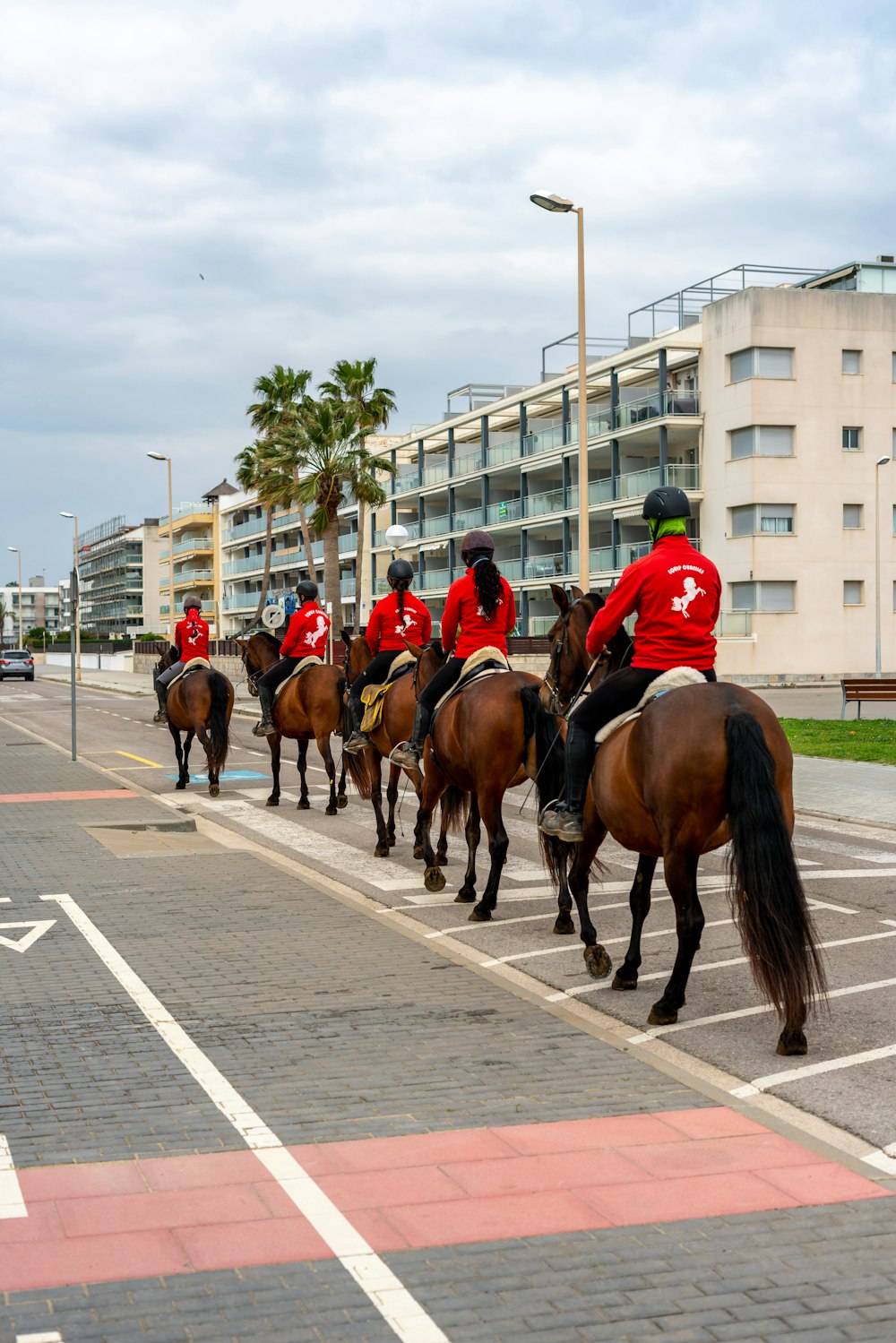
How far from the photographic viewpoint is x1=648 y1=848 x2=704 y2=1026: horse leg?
687 cm

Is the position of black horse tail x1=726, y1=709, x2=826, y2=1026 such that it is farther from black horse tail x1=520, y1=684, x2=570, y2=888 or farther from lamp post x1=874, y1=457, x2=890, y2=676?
lamp post x1=874, y1=457, x2=890, y2=676

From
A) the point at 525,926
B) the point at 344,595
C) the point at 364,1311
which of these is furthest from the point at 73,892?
the point at 344,595

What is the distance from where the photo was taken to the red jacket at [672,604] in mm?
7418

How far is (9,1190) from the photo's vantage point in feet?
15.6

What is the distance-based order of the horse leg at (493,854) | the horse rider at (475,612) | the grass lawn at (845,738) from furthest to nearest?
the grass lawn at (845,738), the horse rider at (475,612), the horse leg at (493,854)

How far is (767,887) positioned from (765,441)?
155 ft

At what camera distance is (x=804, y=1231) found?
14.4ft

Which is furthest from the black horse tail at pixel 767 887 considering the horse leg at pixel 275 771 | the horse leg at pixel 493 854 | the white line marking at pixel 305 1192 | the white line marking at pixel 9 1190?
the horse leg at pixel 275 771

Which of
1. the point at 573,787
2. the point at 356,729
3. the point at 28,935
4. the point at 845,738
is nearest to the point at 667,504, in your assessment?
the point at 573,787

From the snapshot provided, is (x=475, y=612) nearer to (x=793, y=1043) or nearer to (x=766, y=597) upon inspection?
(x=793, y=1043)

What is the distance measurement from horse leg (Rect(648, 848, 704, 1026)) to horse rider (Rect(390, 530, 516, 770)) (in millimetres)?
3640

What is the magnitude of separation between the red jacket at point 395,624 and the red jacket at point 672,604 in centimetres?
608

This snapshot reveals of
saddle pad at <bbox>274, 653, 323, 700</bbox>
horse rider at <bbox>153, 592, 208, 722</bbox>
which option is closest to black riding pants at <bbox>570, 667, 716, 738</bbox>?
saddle pad at <bbox>274, 653, 323, 700</bbox>

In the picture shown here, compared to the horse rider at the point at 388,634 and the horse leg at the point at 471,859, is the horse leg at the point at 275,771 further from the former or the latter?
the horse leg at the point at 471,859
